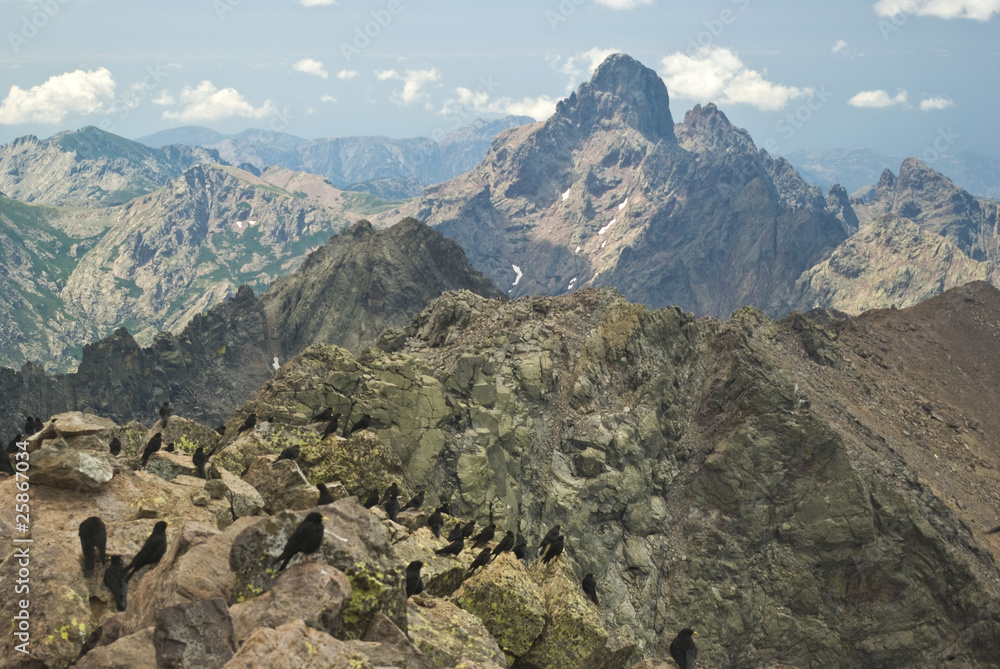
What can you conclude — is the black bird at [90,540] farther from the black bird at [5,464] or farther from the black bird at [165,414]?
the black bird at [165,414]

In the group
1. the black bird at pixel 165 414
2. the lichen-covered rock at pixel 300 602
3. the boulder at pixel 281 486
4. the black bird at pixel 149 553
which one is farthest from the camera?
the black bird at pixel 165 414

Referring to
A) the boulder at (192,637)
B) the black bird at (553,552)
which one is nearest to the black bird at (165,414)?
the black bird at (553,552)

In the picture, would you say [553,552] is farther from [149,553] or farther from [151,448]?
[151,448]

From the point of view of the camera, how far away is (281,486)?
27.5 m

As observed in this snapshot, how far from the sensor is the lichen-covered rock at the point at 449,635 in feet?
65.8

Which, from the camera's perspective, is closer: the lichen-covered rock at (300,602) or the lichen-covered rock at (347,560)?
the lichen-covered rock at (300,602)

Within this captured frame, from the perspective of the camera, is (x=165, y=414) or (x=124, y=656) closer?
(x=124, y=656)

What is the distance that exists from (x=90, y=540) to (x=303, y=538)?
20.6 ft

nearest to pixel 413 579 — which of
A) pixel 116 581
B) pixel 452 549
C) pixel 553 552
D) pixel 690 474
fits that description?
pixel 452 549

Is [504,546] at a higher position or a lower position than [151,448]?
lower

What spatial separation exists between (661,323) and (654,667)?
211 ft

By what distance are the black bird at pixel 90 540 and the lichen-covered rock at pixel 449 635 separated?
28.6 feet

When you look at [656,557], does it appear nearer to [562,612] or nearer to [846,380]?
[846,380]

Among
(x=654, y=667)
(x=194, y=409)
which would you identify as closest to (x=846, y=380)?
(x=654, y=667)
